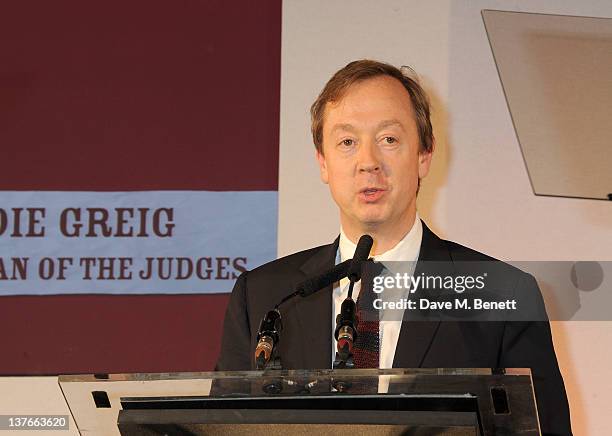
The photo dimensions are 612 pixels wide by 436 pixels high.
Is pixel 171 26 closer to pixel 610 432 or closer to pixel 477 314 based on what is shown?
pixel 477 314

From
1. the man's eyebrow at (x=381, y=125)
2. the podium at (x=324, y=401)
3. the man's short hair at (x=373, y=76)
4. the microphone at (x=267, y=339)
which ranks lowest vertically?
the podium at (x=324, y=401)

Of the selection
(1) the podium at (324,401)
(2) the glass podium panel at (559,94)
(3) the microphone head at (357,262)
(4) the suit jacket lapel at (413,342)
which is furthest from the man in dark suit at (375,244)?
(1) the podium at (324,401)

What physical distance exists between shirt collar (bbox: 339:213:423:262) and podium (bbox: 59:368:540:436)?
961mm

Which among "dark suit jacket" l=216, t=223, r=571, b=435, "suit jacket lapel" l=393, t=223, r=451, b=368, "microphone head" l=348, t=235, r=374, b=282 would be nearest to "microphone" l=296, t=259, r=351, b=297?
"microphone head" l=348, t=235, r=374, b=282

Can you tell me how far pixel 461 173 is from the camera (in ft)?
9.60

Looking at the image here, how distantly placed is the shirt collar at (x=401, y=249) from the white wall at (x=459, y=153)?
540mm

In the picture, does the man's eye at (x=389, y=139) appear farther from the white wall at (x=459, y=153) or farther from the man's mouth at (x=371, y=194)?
the white wall at (x=459, y=153)

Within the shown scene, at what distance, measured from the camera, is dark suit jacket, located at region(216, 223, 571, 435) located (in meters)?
2.03

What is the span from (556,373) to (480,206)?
929 mm

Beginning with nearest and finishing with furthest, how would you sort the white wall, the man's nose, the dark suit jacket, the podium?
the podium
the dark suit jacket
the man's nose
the white wall

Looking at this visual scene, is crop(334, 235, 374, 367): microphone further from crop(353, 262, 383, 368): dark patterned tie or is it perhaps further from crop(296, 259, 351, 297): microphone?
crop(353, 262, 383, 368): dark patterned tie

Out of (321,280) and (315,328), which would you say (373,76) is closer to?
(315,328)

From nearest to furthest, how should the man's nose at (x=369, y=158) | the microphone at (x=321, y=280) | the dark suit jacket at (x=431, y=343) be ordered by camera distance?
the microphone at (x=321, y=280) < the dark suit jacket at (x=431, y=343) < the man's nose at (x=369, y=158)

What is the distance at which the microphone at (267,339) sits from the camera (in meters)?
1.54
